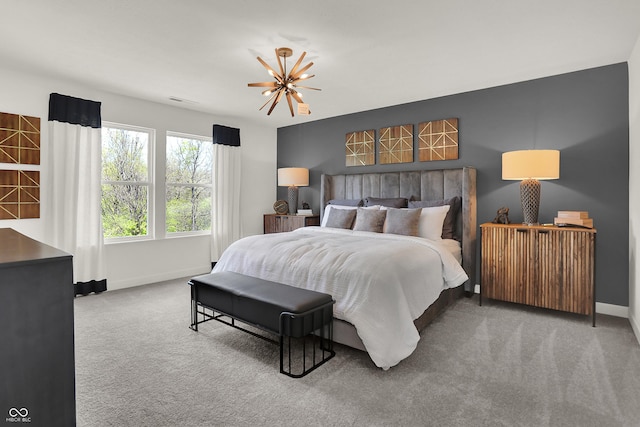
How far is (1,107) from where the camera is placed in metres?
3.55

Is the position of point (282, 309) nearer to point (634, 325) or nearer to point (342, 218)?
→ point (342, 218)

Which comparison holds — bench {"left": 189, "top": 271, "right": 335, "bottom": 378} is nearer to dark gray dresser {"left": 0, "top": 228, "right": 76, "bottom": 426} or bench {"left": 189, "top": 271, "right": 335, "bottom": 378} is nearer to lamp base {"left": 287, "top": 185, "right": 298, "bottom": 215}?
dark gray dresser {"left": 0, "top": 228, "right": 76, "bottom": 426}

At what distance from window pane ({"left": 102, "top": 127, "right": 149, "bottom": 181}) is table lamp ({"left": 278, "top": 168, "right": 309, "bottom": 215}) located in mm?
2054

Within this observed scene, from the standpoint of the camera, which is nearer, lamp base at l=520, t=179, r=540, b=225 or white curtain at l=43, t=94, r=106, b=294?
lamp base at l=520, t=179, r=540, b=225

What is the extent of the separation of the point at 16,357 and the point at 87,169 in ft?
12.4

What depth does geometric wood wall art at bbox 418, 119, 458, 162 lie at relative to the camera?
438 cm

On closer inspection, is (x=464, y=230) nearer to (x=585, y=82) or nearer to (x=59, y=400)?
(x=585, y=82)

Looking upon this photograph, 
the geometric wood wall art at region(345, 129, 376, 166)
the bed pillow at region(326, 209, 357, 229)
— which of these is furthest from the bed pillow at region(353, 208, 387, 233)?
the geometric wood wall art at region(345, 129, 376, 166)

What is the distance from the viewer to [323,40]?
289cm

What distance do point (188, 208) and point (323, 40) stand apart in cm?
347

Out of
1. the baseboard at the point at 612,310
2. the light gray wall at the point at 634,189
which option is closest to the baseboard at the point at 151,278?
the baseboard at the point at 612,310

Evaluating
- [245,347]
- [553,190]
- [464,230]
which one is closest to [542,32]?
[553,190]

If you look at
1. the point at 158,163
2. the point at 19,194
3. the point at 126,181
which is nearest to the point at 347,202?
the point at 158,163

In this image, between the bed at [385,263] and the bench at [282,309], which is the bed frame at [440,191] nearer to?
the bed at [385,263]
